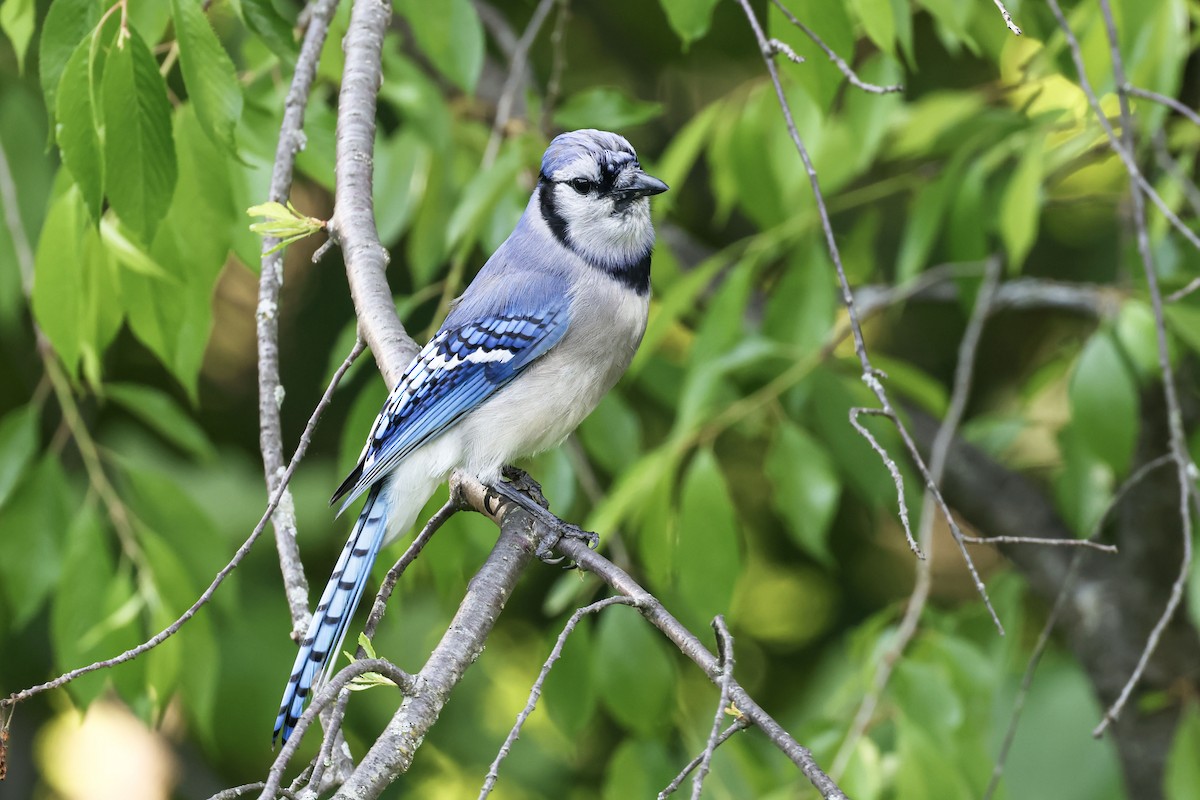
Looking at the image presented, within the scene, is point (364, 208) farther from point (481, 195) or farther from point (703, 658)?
point (703, 658)

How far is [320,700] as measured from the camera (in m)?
1.10

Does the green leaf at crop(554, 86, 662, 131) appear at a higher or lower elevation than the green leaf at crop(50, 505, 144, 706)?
higher

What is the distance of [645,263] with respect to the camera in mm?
2510

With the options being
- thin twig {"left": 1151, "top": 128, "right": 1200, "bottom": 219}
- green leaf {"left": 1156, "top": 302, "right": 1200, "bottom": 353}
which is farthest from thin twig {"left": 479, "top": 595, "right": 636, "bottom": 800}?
thin twig {"left": 1151, "top": 128, "right": 1200, "bottom": 219}

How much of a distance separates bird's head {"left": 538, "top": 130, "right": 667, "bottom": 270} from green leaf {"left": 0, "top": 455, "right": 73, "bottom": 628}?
1062 millimetres

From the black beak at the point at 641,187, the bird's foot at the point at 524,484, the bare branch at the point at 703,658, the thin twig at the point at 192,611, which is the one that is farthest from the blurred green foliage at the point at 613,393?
the bare branch at the point at 703,658

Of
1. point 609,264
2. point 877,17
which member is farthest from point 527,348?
point 877,17

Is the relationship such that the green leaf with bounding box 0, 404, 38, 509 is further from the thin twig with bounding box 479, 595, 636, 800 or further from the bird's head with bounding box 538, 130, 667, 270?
the thin twig with bounding box 479, 595, 636, 800

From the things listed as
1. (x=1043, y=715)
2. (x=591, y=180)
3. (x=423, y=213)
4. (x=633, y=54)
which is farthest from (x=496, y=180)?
(x=633, y=54)

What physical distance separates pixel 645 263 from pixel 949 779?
3.49ft

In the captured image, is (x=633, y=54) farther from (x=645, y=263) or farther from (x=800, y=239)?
(x=645, y=263)

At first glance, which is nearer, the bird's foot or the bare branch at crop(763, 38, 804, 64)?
the bare branch at crop(763, 38, 804, 64)

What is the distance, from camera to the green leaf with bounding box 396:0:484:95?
7.35ft

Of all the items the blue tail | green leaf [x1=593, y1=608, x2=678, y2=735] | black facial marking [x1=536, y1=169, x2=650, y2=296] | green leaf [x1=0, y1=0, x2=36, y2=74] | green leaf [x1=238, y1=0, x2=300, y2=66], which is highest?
green leaf [x1=0, y1=0, x2=36, y2=74]
